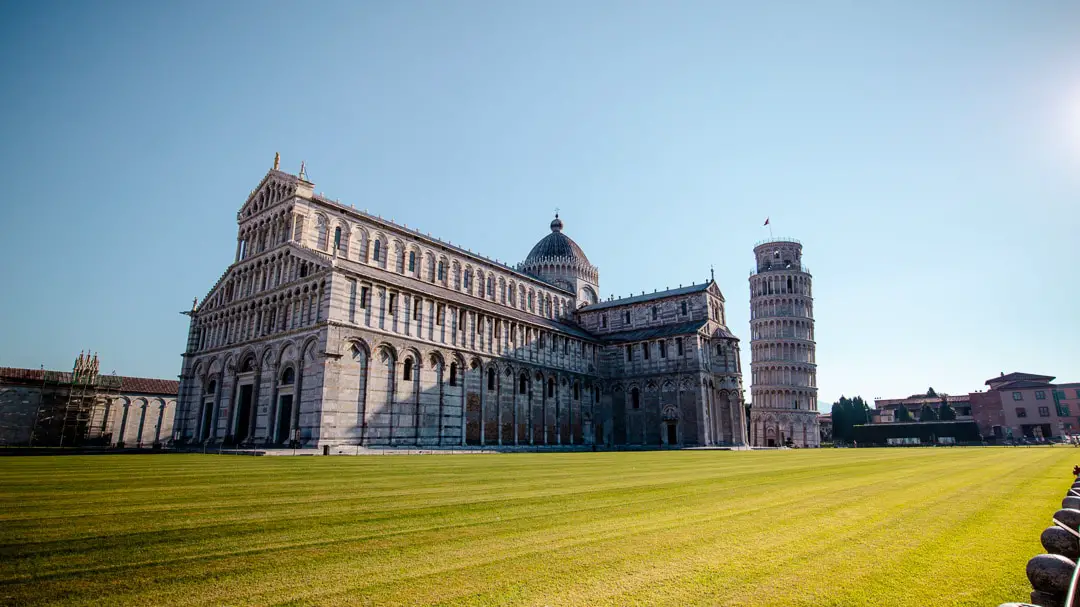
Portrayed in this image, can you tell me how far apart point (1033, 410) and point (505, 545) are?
4450 inches

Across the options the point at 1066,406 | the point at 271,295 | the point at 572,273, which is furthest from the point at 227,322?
the point at 1066,406

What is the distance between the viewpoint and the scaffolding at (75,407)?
165 ft

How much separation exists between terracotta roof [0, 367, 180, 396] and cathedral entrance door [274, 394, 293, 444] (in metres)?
17.0

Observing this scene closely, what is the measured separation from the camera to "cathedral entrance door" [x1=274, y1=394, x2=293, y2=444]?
37406mm

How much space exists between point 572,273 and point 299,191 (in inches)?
1482

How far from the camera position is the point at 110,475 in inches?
574

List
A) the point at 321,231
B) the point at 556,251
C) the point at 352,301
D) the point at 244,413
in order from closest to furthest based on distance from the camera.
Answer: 1. the point at 352,301
2. the point at 244,413
3. the point at 321,231
4. the point at 556,251

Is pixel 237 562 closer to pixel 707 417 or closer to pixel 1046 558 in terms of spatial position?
pixel 1046 558

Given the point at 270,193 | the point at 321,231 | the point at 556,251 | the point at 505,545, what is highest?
the point at 556,251

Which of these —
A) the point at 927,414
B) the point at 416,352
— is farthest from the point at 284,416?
the point at 927,414

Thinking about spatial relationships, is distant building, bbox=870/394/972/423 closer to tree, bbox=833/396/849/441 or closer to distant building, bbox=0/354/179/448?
tree, bbox=833/396/849/441

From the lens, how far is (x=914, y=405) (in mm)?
115188

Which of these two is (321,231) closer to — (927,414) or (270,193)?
(270,193)

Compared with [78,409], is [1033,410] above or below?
above
